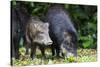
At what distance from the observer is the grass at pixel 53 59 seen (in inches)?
87.0

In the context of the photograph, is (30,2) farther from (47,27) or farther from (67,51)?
(67,51)

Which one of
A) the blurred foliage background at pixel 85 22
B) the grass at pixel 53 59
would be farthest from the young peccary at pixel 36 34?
the blurred foliage background at pixel 85 22

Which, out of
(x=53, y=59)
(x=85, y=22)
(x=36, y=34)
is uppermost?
(x=85, y=22)

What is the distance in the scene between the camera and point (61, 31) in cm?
236

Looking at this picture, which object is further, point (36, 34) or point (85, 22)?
point (85, 22)

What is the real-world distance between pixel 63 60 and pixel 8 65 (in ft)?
2.02

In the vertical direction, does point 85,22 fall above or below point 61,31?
above

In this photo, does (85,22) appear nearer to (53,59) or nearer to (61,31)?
(61,31)

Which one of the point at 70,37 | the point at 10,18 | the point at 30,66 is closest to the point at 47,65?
the point at 30,66

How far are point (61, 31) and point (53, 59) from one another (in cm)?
33

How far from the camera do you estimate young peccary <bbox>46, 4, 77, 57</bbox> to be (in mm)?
2330

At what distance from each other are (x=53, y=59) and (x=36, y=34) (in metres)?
0.34

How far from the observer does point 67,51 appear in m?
2.38

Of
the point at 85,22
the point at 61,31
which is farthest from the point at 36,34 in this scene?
the point at 85,22
